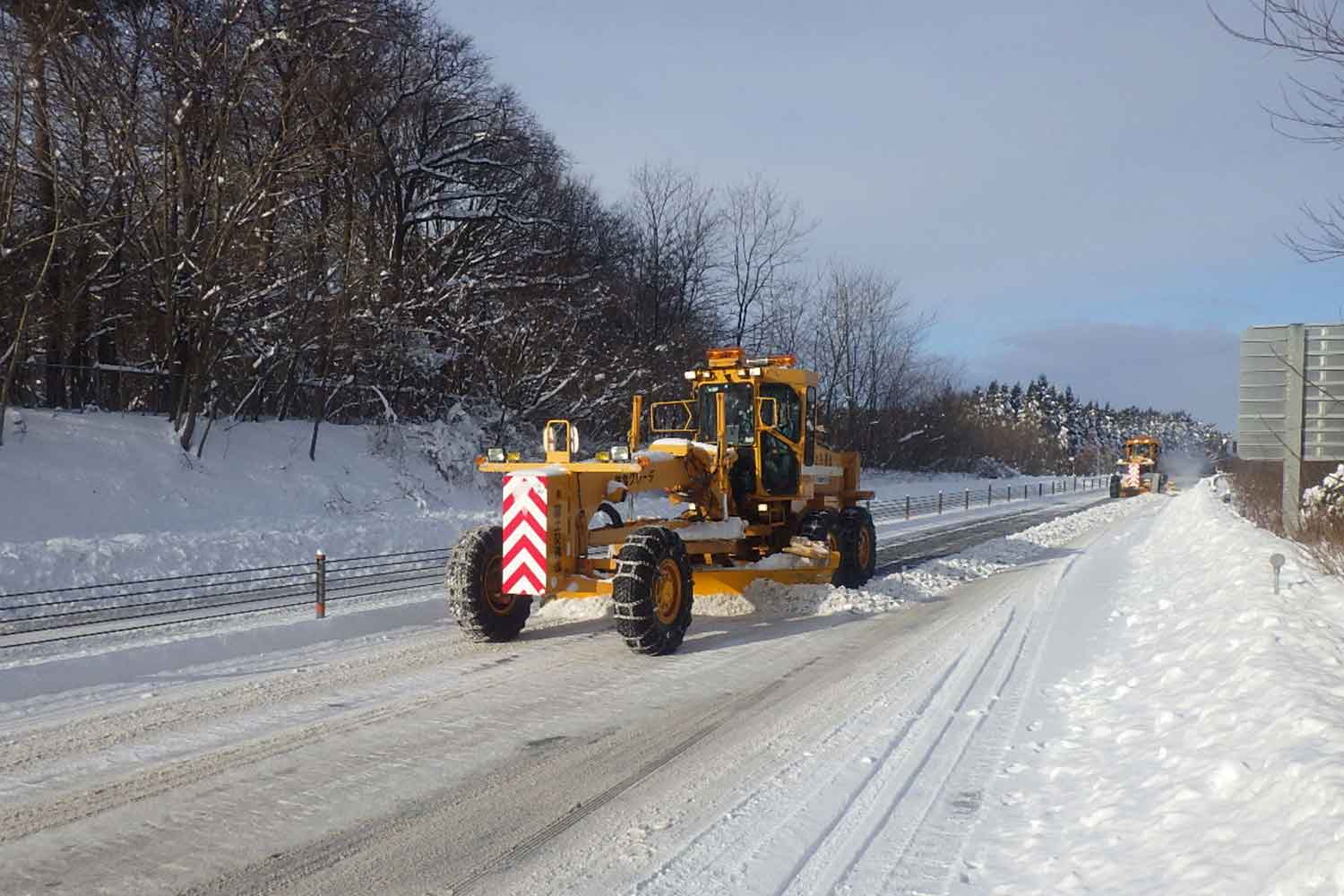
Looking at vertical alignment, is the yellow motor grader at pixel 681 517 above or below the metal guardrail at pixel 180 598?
above

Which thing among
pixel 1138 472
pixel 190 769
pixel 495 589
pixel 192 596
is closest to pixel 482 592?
pixel 495 589

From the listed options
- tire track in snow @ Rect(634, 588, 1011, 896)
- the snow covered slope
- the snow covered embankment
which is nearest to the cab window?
the snow covered embankment

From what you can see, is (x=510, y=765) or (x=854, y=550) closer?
(x=510, y=765)

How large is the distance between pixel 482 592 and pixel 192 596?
4.61 metres

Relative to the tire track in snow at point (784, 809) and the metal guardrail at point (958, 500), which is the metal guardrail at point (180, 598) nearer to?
the tire track in snow at point (784, 809)

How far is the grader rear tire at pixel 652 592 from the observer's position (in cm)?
930

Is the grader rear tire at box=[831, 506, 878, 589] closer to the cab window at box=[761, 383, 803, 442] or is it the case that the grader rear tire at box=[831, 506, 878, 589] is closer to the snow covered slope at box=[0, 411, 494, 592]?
the cab window at box=[761, 383, 803, 442]

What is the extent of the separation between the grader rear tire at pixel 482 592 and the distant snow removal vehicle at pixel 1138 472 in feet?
163

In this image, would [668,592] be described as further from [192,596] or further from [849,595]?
[192,596]

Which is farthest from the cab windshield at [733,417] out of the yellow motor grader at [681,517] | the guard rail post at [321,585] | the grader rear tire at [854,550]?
the guard rail post at [321,585]

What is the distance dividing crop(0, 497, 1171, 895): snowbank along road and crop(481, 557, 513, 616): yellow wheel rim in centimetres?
44

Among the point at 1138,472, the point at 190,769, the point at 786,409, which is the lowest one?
the point at 190,769

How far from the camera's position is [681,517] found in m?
12.7

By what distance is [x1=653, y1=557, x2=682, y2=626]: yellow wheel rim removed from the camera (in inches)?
385
